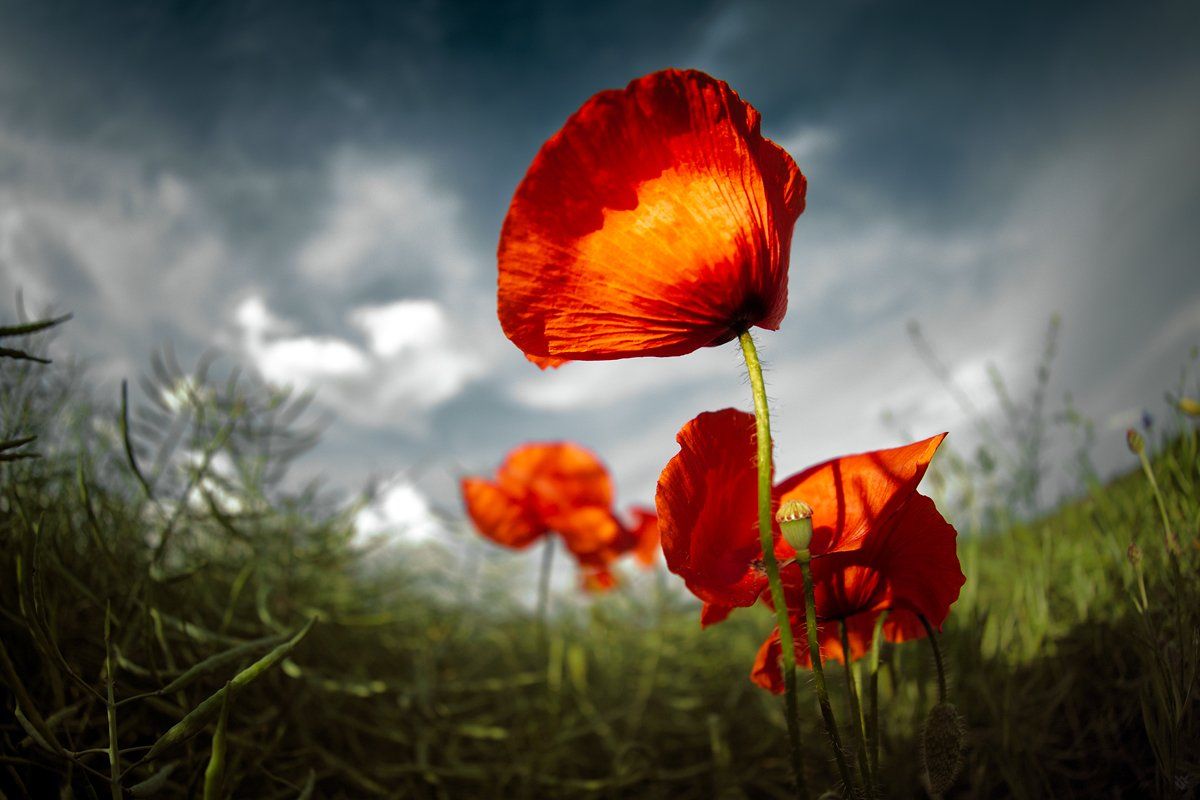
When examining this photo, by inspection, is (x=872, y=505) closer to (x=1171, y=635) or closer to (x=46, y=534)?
(x=1171, y=635)

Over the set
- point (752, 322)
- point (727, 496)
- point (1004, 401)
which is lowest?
point (727, 496)

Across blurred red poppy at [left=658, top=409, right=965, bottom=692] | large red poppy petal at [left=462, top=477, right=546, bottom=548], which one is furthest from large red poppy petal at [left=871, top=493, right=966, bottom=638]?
large red poppy petal at [left=462, top=477, right=546, bottom=548]

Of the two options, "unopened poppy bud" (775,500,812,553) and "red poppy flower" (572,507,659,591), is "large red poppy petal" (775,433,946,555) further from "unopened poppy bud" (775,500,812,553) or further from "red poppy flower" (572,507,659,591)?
"red poppy flower" (572,507,659,591)

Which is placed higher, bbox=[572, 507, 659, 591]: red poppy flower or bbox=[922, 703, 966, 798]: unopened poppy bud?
bbox=[572, 507, 659, 591]: red poppy flower

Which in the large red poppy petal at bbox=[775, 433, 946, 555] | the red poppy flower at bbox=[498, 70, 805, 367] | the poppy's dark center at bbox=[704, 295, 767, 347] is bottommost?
the large red poppy petal at bbox=[775, 433, 946, 555]

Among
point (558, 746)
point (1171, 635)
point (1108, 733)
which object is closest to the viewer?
point (1171, 635)

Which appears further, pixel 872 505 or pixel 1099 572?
pixel 1099 572

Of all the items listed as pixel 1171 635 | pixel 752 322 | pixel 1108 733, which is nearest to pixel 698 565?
pixel 752 322
